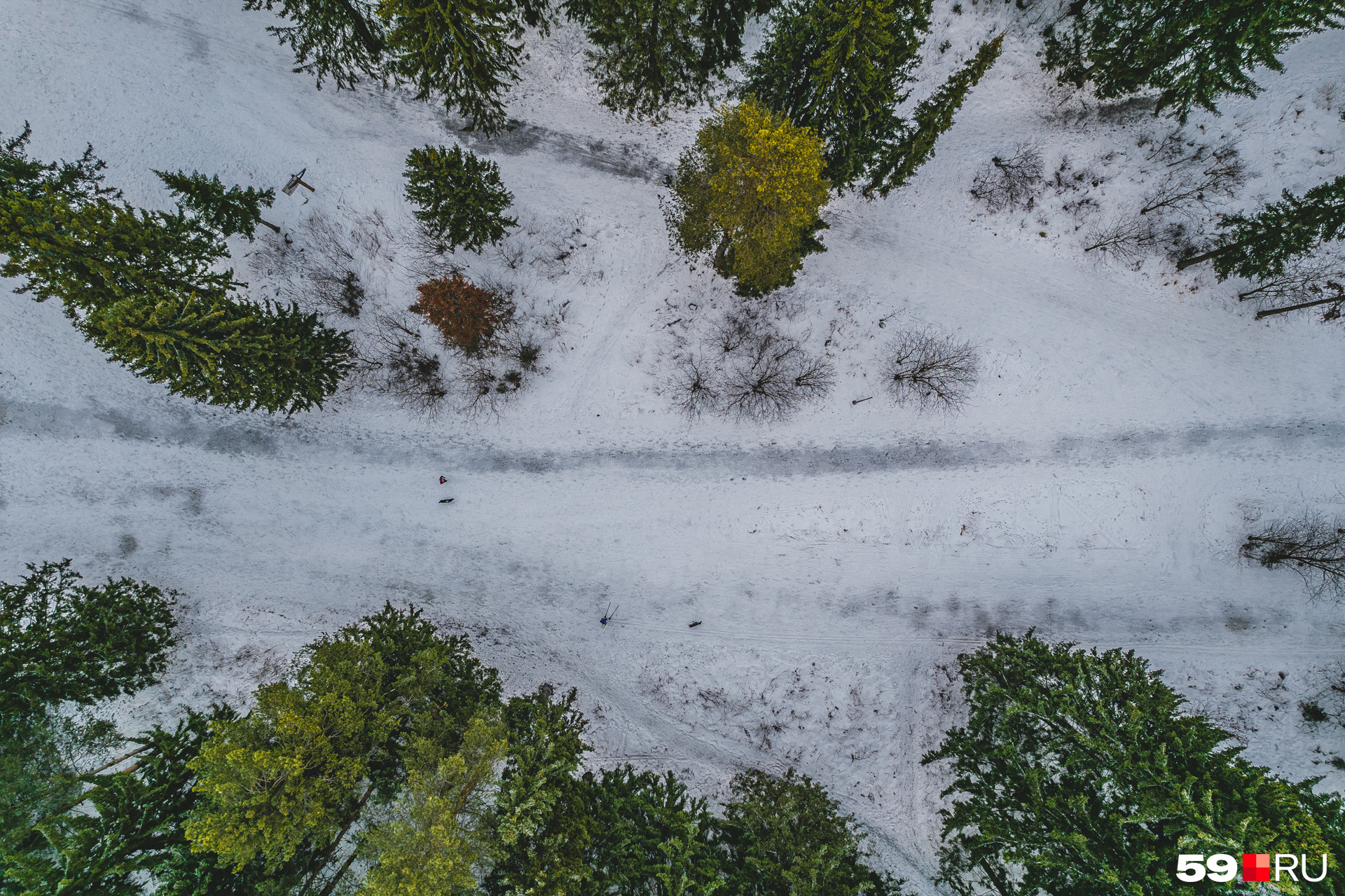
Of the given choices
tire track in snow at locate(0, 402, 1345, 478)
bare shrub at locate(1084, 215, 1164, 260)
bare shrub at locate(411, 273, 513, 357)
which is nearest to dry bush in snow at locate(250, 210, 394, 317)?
bare shrub at locate(411, 273, 513, 357)

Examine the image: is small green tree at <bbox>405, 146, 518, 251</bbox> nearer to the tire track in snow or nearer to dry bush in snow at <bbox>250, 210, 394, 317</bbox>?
dry bush in snow at <bbox>250, 210, 394, 317</bbox>

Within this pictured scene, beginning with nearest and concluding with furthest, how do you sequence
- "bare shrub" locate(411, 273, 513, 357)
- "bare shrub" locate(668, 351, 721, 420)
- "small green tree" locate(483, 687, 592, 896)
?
1. "small green tree" locate(483, 687, 592, 896)
2. "bare shrub" locate(411, 273, 513, 357)
3. "bare shrub" locate(668, 351, 721, 420)

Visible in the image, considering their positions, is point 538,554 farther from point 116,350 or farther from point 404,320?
point 116,350

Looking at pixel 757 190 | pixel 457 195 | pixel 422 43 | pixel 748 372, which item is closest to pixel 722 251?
pixel 748 372

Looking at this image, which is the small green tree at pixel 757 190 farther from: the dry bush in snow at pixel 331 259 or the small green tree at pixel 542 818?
the small green tree at pixel 542 818

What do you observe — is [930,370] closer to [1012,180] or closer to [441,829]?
[1012,180]

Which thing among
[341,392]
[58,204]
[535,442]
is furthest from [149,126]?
[535,442]
